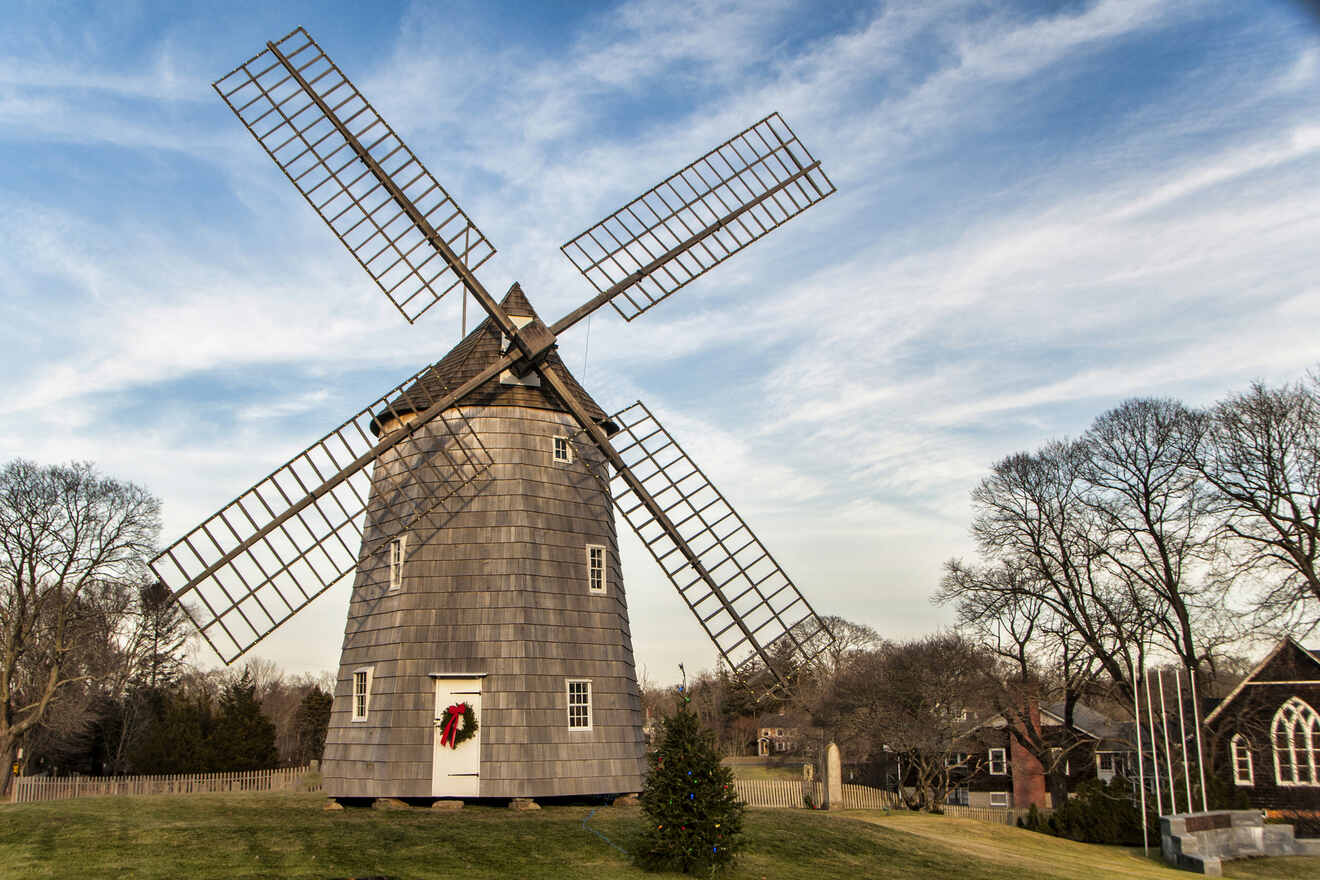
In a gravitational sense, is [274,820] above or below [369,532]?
below

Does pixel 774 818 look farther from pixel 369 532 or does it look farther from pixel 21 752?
pixel 21 752

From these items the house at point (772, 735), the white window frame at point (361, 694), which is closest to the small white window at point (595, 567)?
the white window frame at point (361, 694)

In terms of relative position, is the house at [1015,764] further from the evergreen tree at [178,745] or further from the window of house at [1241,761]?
the evergreen tree at [178,745]

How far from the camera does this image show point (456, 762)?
16.9m

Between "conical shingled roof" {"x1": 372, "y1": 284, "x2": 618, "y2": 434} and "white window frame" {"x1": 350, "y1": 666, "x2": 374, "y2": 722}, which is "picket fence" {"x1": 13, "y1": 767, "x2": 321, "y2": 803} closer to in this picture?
"white window frame" {"x1": 350, "y1": 666, "x2": 374, "y2": 722}

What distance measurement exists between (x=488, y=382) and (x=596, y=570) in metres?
4.45

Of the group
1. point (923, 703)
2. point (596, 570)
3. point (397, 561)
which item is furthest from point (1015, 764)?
point (397, 561)

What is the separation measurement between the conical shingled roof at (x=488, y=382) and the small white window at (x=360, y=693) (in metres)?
5.21

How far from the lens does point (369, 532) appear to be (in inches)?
757

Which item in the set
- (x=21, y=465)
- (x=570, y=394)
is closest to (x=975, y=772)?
(x=570, y=394)

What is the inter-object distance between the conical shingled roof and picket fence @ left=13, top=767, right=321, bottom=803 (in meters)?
15.6

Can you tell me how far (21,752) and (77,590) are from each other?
23.6 ft

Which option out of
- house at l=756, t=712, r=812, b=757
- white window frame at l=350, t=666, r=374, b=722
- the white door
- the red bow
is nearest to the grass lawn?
the white door

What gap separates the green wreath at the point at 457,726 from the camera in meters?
16.9
